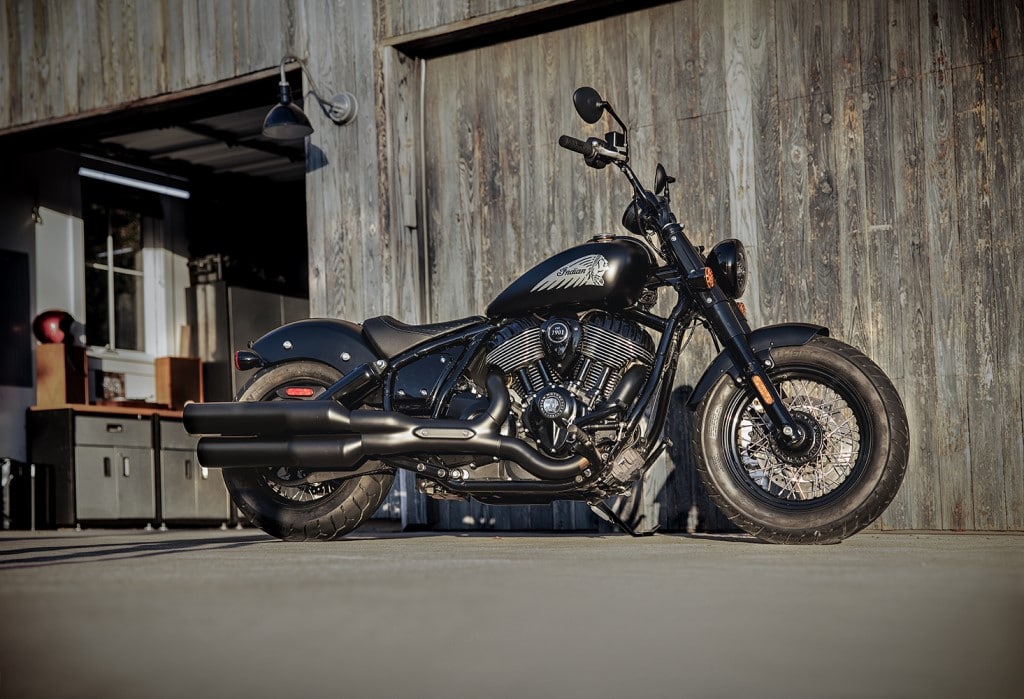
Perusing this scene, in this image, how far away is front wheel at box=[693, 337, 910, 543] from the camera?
3875 mm

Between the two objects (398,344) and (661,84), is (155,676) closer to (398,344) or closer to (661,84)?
(398,344)

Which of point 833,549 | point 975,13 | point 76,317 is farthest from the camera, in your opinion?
point 76,317

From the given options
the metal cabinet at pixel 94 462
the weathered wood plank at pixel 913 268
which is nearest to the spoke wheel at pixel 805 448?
the weathered wood plank at pixel 913 268

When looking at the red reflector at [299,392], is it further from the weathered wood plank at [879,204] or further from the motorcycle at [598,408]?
the weathered wood plank at [879,204]

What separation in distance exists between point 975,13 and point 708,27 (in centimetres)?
124

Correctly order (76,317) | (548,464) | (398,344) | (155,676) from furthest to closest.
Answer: (76,317)
(398,344)
(548,464)
(155,676)

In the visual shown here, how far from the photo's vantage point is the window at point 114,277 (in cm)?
1112

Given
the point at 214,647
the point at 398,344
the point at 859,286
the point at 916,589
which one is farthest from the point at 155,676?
the point at 859,286

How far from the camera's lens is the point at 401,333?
4.76 m

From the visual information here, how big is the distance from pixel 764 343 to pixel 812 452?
413mm

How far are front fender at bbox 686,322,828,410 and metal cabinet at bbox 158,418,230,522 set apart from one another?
736 centimetres

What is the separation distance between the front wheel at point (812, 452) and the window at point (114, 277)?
826cm

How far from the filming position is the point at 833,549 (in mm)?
3795

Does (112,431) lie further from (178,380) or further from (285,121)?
(285,121)
